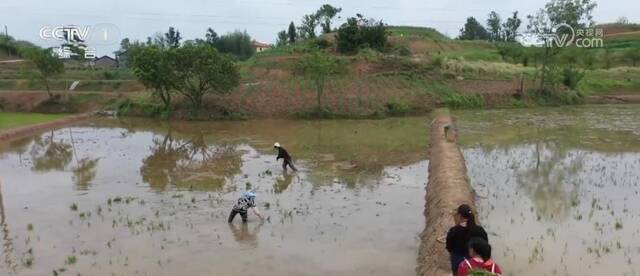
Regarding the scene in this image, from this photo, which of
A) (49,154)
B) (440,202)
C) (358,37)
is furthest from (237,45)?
(440,202)

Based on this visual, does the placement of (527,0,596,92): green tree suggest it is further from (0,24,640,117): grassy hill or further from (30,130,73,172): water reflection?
(30,130,73,172): water reflection

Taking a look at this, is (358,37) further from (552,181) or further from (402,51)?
(552,181)

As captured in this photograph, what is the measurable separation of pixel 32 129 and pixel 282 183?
2366 cm

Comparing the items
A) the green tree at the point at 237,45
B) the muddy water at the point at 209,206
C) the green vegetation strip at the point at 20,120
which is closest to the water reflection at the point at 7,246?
the muddy water at the point at 209,206

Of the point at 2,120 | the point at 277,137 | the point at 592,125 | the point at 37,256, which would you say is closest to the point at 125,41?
the point at 2,120

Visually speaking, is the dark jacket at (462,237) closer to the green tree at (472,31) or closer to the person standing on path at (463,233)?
the person standing on path at (463,233)

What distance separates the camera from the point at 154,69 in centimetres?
3944

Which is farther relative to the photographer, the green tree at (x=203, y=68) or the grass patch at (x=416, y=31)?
the grass patch at (x=416, y=31)

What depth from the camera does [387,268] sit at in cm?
1074

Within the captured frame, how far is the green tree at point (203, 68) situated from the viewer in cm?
3900

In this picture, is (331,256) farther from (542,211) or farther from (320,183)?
(320,183)

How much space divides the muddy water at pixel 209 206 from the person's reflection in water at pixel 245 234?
0.08ft

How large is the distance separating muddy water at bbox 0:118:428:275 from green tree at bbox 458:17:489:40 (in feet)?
311

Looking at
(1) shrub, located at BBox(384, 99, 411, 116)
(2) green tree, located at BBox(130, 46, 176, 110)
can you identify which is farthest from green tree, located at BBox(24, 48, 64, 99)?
(1) shrub, located at BBox(384, 99, 411, 116)
